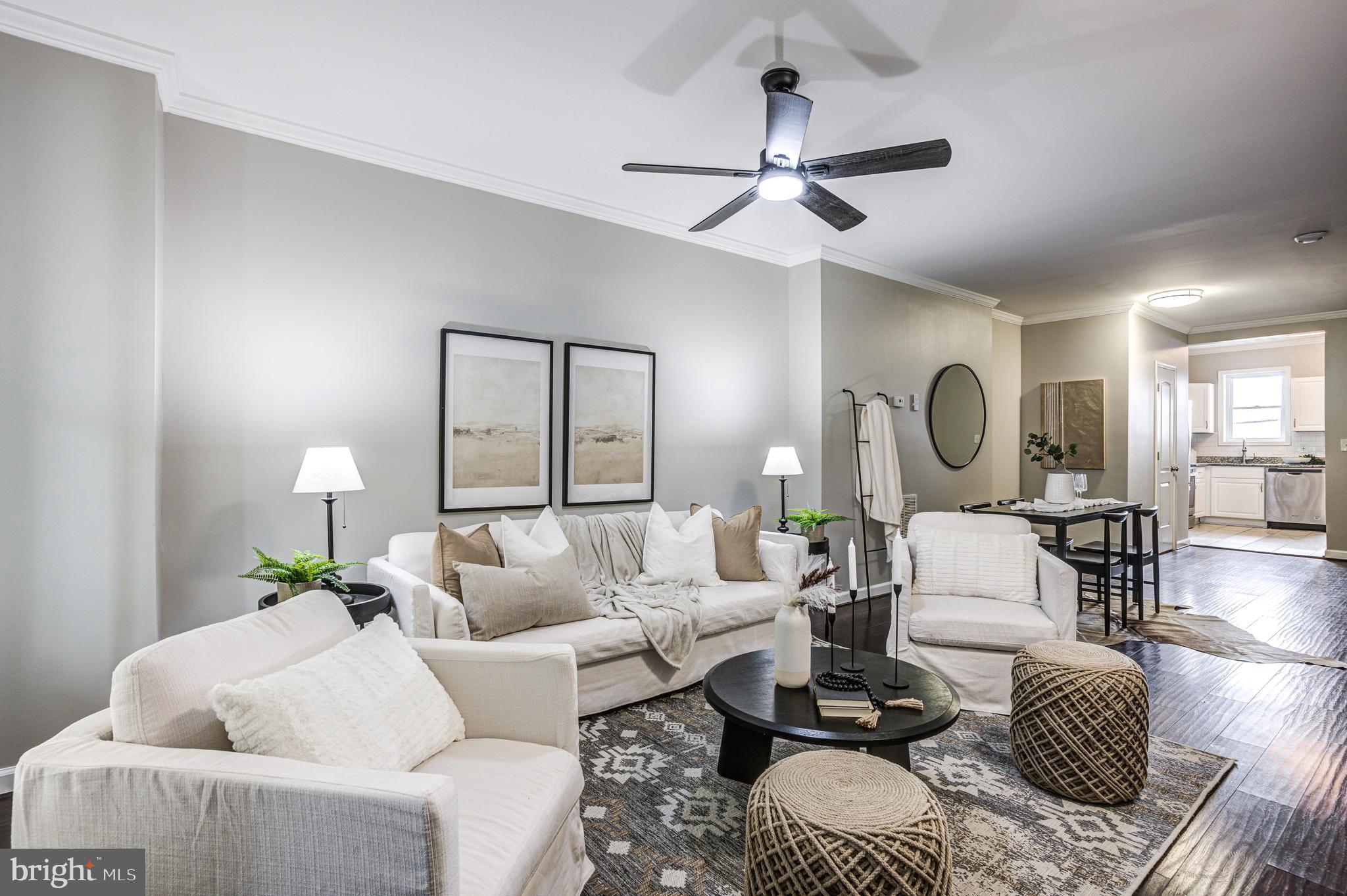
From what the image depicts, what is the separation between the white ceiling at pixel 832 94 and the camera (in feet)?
7.46

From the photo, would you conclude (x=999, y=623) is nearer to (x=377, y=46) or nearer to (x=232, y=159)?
(x=377, y=46)

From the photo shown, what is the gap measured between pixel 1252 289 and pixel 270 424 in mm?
7981

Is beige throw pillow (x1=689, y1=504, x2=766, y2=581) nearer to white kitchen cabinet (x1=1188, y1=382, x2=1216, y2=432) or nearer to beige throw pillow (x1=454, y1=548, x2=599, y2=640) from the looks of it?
beige throw pillow (x1=454, y1=548, x2=599, y2=640)

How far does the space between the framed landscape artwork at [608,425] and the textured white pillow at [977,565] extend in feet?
5.65

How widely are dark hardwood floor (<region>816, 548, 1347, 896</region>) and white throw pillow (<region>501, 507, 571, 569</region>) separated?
6.42 feet

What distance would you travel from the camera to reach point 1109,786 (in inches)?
84.5

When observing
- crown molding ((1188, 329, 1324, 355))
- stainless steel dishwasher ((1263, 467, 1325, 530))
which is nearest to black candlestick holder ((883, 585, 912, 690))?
crown molding ((1188, 329, 1324, 355))

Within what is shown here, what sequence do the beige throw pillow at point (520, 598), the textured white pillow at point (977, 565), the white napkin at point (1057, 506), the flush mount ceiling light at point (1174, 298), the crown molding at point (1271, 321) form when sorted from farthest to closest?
the crown molding at point (1271, 321)
the flush mount ceiling light at point (1174, 298)
the white napkin at point (1057, 506)
the textured white pillow at point (977, 565)
the beige throw pillow at point (520, 598)

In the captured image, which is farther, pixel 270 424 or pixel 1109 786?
pixel 270 424

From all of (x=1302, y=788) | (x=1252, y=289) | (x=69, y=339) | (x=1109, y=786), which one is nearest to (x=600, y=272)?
(x=69, y=339)

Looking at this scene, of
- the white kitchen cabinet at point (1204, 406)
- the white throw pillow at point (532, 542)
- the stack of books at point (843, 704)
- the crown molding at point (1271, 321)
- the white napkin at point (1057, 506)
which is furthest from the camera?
the white kitchen cabinet at point (1204, 406)

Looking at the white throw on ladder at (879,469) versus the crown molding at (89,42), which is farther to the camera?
the white throw on ladder at (879,469)

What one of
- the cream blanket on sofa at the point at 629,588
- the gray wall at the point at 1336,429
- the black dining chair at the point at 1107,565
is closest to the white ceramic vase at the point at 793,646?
the cream blanket on sofa at the point at 629,588

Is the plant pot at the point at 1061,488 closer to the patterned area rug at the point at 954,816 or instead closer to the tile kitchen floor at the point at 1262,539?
the patterned area rug at the point at 954,816
